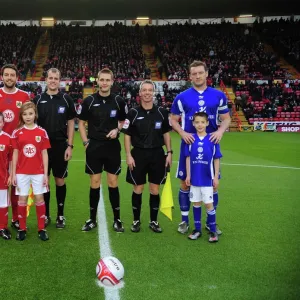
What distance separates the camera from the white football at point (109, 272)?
3662 millimetres

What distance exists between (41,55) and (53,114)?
1294 inches

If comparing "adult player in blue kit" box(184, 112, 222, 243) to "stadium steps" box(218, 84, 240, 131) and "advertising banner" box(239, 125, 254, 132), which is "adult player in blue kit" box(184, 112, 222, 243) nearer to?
"stadium steps" box(218, 84, 240, 131)

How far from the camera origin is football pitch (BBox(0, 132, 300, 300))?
3555mm

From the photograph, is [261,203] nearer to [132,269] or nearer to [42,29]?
[132,269]

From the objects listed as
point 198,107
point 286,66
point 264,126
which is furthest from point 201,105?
point 286,66

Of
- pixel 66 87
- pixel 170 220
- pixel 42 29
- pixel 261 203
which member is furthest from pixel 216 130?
pixel 42 29

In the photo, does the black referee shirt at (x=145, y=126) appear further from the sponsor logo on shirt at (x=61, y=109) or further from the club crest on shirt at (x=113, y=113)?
the sponsor logo on shirt at (x=61, y=109)

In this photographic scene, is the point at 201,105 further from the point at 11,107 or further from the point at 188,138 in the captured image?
the point at 11,107

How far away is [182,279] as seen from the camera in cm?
379

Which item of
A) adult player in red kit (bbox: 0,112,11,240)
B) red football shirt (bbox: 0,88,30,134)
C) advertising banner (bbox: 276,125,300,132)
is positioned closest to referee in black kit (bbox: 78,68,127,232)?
red football shirt (bbox: 0,88,30,134)

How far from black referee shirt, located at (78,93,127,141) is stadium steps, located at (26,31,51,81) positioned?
26474mm

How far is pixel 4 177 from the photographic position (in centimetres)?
490

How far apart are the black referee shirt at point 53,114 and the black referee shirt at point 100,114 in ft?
0.90

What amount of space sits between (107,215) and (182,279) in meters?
2.53
